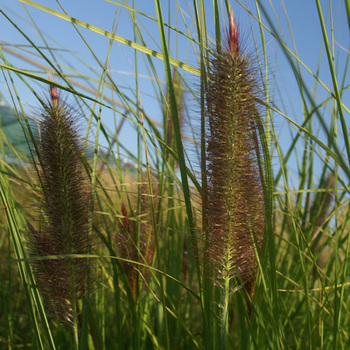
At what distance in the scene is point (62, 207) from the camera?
111cm

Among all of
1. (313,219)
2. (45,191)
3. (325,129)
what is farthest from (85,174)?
(313,219)

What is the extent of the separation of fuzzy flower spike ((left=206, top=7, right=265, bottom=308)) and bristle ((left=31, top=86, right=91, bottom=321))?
0.35 metres

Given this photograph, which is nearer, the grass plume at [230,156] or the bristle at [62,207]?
the grass plume at [230,156]

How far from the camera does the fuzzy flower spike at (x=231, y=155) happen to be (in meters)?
0.99

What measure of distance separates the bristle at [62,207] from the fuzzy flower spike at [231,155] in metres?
0.35

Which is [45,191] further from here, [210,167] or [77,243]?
[210,167]

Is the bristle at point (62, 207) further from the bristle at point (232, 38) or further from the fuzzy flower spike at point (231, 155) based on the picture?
the bristle at point (232, 38)

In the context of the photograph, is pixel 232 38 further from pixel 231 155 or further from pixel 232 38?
pixel 231 155

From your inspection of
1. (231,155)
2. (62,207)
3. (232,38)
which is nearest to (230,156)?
(231,155)

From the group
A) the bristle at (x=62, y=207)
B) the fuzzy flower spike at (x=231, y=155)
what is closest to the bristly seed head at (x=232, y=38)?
the fuzzy flower spike at (x=231, y=155)

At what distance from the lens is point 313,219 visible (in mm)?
1996

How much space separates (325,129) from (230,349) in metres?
0.81

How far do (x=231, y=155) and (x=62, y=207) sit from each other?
1.50 feet

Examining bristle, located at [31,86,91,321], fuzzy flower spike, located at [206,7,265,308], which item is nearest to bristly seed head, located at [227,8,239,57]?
fuzzy flower spike, located at [206,7,265,308]
